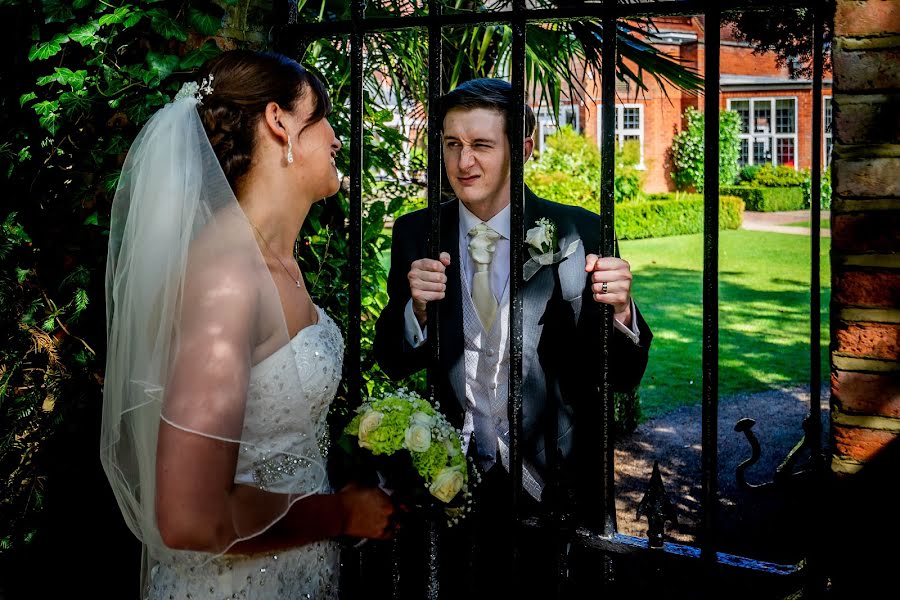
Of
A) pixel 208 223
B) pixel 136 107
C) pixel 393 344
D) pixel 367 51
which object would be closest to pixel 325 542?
pixel 393 344

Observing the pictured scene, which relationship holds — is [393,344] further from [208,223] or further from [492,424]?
[208,223]

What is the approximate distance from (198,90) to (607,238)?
1.09 meters

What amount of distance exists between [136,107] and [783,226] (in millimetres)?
20609

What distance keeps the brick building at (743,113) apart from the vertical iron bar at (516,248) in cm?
2635

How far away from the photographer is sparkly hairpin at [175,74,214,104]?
2.02 meters

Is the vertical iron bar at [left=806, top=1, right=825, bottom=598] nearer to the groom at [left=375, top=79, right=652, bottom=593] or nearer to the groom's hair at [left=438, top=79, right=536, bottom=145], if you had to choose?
the groom at [left=375, top=79, right=652, bottom=593]

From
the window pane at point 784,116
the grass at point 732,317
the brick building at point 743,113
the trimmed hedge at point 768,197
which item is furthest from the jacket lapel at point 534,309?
the window pane at point 784,116

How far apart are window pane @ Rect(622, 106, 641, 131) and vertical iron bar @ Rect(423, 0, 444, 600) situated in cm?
2880

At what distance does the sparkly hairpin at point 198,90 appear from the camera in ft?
6.64

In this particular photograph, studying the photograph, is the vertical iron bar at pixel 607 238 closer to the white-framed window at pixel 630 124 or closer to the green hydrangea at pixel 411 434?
the green hydrangea at pixel 411 434

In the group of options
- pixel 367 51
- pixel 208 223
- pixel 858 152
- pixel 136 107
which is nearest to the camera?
pixel 858 152

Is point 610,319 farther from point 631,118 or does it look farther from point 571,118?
point 631,118

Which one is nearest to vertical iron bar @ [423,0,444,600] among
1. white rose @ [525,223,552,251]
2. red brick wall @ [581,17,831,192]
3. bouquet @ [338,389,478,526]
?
bouquet @ [338,389,478,526]

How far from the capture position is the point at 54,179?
108 inches
